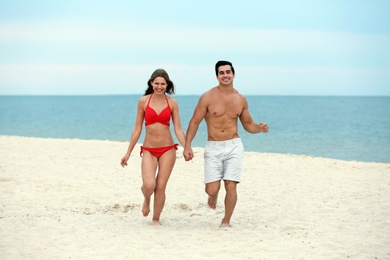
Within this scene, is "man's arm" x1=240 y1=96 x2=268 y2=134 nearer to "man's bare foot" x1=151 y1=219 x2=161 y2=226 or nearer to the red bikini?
the red bikini

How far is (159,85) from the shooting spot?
7.66 meters

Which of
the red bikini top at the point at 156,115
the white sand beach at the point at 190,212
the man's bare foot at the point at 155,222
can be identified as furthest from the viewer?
the man's bare foot at the point at 155,222

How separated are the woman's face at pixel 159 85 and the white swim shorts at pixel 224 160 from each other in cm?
101

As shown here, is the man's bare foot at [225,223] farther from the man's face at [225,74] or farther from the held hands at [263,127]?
the man's face at [225,74]

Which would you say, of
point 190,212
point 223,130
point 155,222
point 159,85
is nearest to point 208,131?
→ point 223,130

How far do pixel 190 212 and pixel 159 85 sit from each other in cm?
264

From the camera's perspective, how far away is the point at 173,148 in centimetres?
779

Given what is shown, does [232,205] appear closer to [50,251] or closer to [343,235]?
[343,235]

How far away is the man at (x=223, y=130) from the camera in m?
7.55

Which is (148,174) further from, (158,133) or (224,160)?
(224,160)

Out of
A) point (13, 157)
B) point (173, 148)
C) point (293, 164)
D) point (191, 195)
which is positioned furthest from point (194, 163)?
point (173, 148)

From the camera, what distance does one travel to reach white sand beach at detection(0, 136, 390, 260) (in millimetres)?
6914

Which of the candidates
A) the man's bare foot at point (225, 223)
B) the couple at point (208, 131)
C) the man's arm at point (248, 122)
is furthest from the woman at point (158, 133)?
the man's bare foot at point (225, 223)

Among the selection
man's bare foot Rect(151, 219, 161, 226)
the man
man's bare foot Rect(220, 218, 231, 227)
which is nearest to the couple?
the man
